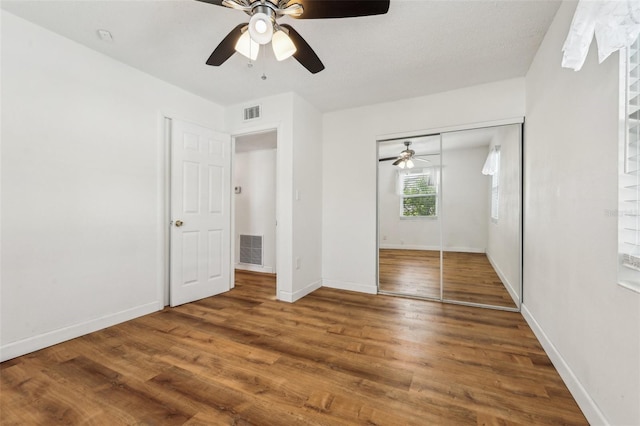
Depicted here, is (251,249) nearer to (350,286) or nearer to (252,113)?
(350,286)

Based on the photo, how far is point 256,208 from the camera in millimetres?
4805

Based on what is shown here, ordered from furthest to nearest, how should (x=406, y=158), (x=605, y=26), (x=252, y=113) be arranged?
1. (x=406, y=158)
2. (x=252, y=113)
3. (x=605, y=26)

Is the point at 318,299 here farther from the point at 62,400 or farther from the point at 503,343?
the point at 62,400

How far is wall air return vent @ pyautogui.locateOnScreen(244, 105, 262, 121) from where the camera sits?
11.0ft

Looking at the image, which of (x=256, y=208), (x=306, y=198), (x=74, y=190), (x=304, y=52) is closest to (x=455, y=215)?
(x=306, y=198)

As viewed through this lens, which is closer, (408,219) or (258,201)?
(408,219)

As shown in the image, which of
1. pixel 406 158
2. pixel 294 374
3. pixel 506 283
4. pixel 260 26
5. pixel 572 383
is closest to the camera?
pixel 260 26

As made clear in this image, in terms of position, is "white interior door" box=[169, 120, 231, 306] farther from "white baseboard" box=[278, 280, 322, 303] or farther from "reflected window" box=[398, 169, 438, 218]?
"reflected window" box=[398, 169, 438, 218]

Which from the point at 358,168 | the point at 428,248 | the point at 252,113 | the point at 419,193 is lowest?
the point at 428,248

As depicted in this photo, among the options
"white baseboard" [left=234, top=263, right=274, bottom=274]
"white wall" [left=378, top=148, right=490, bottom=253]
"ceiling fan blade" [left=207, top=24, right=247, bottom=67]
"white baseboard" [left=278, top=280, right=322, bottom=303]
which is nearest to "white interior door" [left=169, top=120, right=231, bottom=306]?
A: "white baseboard" [left=278, top=280, right=322, bottom=303]

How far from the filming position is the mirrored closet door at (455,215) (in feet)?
9.86

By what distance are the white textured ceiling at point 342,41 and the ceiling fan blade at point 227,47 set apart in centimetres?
29

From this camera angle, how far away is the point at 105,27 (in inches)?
81.7

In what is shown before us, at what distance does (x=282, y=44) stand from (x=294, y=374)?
88.2 inches
